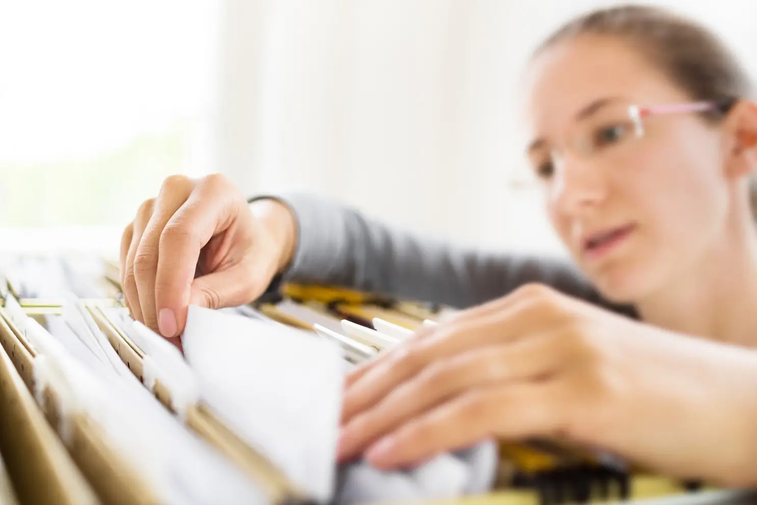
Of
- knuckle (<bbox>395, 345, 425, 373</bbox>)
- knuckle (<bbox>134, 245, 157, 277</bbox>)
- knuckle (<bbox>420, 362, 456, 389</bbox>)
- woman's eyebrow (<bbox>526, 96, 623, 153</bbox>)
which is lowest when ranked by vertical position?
knuckle (<bbox>134, 245, 157, 277</bbox>)

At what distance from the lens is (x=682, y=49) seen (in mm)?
726

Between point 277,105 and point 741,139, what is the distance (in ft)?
3.17

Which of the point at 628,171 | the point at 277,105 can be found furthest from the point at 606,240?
the point at 277,105

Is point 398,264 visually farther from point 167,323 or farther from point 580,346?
point 580,346

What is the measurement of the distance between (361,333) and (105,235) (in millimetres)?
1062

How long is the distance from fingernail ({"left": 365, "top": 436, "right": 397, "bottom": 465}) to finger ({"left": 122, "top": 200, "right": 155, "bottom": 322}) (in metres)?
0.25

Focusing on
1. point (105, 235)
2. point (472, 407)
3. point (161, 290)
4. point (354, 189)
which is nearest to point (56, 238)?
point (105, 235)

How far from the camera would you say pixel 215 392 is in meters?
0.29

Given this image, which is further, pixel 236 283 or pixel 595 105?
pixel 595 105

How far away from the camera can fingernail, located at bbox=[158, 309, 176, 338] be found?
1.26 feet

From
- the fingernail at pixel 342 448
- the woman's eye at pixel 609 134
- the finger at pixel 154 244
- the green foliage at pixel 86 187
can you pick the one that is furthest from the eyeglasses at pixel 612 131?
the green foliage at pixel 86 187

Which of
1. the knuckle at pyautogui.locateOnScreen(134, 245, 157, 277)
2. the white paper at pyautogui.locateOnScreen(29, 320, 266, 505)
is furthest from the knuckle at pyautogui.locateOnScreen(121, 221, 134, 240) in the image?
the white paper at pyautogui.locateOnScreen(29, 320, 266, 505)

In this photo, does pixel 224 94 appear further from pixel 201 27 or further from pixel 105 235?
pixel 105 235

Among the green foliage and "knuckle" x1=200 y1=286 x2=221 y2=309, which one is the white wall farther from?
"knuckle" x1=200 y1=286 x2=221 y2=309
